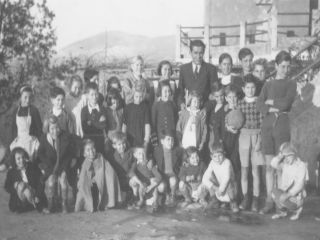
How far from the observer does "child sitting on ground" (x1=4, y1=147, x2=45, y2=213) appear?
240 inches

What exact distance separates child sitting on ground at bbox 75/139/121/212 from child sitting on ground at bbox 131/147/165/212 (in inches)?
10.4

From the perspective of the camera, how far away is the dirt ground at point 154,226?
16.7 ft

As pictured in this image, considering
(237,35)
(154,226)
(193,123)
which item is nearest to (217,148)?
(193,123)

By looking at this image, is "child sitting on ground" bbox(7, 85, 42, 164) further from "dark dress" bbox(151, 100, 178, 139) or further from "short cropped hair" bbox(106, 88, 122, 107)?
"dark dress" bbox(151, 100, 178, 139)

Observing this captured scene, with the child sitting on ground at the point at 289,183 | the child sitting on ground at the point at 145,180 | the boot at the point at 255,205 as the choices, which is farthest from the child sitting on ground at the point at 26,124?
the child sitting on ground at the point at 289,183

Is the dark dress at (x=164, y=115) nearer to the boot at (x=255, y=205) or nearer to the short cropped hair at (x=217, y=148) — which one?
the short cropped hair at (x=217, y=148)

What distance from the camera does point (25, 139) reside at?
655cm

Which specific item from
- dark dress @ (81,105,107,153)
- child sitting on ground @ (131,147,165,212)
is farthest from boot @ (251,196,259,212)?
dark dress @ (81,105,107,153)

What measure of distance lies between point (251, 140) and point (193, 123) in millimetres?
803

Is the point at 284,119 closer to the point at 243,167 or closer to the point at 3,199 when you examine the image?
the point at 243,167

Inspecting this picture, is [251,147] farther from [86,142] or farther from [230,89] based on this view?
[86,142]

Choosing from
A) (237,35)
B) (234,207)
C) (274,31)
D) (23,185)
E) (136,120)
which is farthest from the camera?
(237,35)

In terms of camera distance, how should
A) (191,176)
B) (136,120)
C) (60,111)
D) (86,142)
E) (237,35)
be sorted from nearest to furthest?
(86,142), (191,176), (60,111), (136,120), (237,35)

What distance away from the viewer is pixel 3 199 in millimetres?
6746
